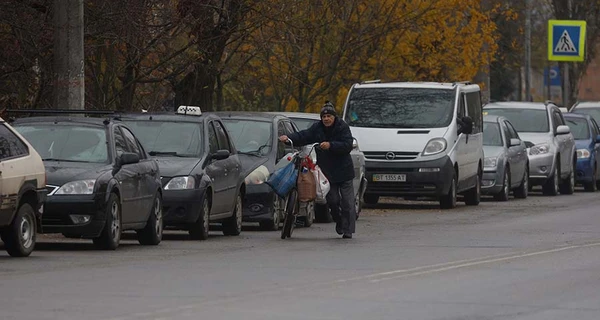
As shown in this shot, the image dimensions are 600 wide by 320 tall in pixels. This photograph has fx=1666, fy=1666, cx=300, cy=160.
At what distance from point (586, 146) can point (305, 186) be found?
1962cm

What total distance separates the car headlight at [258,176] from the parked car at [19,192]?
5.52m

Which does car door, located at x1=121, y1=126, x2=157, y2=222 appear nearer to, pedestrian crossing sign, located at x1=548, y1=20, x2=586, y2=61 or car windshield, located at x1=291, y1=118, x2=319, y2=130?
car windshield, located at x1=291, y1=118, x2=319, y2=130

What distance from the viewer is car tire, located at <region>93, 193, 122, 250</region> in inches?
685

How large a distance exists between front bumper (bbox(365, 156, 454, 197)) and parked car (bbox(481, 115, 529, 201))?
160 inches

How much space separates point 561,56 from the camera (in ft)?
163

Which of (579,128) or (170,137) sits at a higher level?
(170,137)

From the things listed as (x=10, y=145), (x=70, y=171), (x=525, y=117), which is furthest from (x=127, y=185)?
(x=525, y=117)

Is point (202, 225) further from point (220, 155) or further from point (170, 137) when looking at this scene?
point (170, 137)

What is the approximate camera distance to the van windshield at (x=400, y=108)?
93.0 feet

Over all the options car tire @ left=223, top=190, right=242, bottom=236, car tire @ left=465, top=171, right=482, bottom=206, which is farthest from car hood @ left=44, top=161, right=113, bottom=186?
car tire @ left=465, top=171, right=482, bottom=206

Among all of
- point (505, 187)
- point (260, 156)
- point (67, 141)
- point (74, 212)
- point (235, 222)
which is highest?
point (67, 141)

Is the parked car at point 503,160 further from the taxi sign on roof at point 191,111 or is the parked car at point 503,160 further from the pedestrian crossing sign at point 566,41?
the pedestrian crossing sign at point 566,41

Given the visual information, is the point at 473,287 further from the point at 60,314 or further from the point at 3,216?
the point at 3,216

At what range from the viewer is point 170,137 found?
67.8ft
